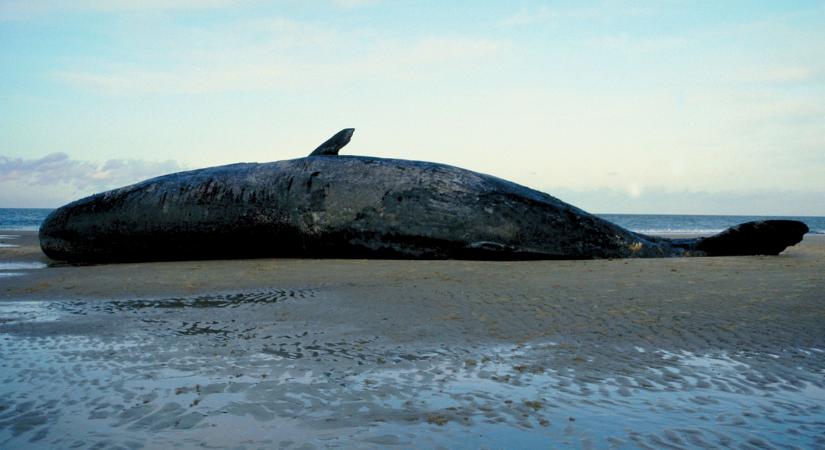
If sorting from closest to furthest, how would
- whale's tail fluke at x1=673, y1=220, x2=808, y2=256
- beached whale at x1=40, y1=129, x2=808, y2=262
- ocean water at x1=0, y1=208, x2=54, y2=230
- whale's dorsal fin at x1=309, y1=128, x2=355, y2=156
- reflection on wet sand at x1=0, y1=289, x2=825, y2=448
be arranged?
reflection on wet sand at x1=0, y1=289, x2=825, y2=448 → whale's tail fluke at x1=673, y1=220, x2=808, y2=256 → beached whale at x1=40, y1=129, x2=808, y2=262 → whale's dorsal fin at x1=309, y1=128, x2=355, y2=156 → ocean water at x1=0, y1=208, x2=54, y2=230

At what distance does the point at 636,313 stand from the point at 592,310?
0.79ft

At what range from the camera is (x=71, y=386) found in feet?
7.67

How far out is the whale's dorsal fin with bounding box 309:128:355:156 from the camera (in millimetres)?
8562

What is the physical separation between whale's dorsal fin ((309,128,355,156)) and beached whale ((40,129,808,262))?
0.6 inches

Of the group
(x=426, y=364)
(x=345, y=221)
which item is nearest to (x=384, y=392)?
(x=426, y=364)

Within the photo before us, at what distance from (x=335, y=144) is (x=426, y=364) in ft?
20.3

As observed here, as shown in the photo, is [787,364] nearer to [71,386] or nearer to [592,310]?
[592,310]

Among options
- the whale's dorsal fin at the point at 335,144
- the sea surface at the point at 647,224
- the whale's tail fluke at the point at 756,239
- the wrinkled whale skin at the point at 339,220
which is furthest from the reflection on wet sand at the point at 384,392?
the sea surface at the point at 647,224

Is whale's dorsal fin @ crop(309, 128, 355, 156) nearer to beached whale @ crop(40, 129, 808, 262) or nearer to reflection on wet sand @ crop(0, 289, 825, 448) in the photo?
beached whale @ crop(40, 129, 808, 262)

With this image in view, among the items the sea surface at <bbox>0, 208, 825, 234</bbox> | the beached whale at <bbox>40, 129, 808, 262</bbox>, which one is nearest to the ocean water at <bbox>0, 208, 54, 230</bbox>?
the sea surface at <bbox>0, 208, 825, 234</bbox>

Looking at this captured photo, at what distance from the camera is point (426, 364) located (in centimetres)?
266

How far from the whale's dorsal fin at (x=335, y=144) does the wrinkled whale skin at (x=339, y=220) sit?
0.23 metres

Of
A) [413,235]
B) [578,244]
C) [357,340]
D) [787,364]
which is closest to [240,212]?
[413,235]

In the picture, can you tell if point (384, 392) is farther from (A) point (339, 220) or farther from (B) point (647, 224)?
(B) point (647, 224)
